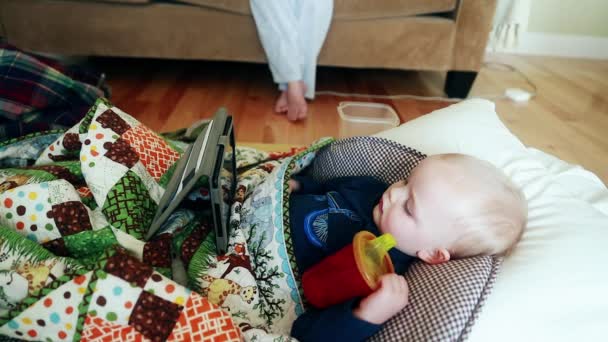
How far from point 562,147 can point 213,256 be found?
131 centimetres

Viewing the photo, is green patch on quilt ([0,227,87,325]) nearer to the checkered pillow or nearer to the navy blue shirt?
the navy blue shirt

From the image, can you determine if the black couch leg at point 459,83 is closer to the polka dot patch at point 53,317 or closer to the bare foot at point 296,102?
the bare foot at point 296,102

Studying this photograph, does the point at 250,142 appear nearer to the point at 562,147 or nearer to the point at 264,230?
the point at 264,230

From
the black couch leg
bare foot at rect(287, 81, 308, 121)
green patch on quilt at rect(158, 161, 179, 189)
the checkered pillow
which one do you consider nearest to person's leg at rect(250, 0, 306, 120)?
bare foot at rect(287, 81, 308, 121)

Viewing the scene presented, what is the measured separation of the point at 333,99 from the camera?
1764mm

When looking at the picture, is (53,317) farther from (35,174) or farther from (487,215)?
(487,215)

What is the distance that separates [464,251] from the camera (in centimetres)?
66

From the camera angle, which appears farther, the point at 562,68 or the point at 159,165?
the point at 562,68

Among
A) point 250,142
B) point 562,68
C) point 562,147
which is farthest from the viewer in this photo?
point 562,68

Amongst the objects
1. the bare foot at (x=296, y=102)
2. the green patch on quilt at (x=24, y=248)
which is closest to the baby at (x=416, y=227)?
the green patch on quilt at (x=24, y=248)

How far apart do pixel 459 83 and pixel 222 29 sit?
99 cm

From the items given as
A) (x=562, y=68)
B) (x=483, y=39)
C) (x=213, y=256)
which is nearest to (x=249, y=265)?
(x=213, y=256)

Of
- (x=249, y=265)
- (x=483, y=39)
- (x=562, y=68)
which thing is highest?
(x=483, y=39)

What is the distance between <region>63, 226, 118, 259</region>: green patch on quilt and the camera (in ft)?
2.18
